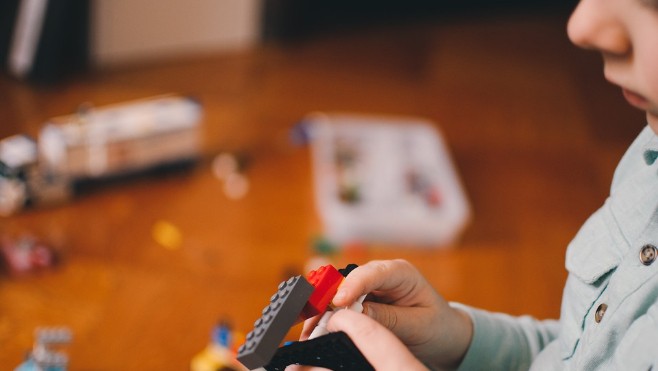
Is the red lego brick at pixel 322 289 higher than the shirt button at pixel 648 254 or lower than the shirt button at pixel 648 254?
lower

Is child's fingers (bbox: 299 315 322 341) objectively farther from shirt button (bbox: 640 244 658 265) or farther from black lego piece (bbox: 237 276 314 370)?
shirt button (bbox: 640 244 658 265)

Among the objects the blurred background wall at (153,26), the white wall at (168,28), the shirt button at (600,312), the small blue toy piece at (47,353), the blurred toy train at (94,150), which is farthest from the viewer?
the white wall at (168,28)

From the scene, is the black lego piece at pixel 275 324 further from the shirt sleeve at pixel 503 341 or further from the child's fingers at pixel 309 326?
the shirt sleeve at pixel 503 341

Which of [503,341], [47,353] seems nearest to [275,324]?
[503,341]

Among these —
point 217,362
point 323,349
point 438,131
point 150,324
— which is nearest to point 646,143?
point 323,349

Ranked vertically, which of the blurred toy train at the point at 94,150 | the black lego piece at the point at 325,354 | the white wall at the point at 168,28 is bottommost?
the blurred toy train at the point at 94,150

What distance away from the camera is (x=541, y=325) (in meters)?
0.70

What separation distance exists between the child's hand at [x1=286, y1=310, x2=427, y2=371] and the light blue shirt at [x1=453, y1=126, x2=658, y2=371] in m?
0.15

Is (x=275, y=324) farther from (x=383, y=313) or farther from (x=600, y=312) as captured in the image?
(x=600, y=312)

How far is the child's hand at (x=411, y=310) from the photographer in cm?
58

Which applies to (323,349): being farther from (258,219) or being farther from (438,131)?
(438,131)

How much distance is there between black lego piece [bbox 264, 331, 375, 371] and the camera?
0.53 meters

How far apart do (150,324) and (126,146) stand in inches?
16.3

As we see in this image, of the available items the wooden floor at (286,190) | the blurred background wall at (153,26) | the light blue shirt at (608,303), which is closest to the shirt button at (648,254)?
the light blue shirt at (608,303)
